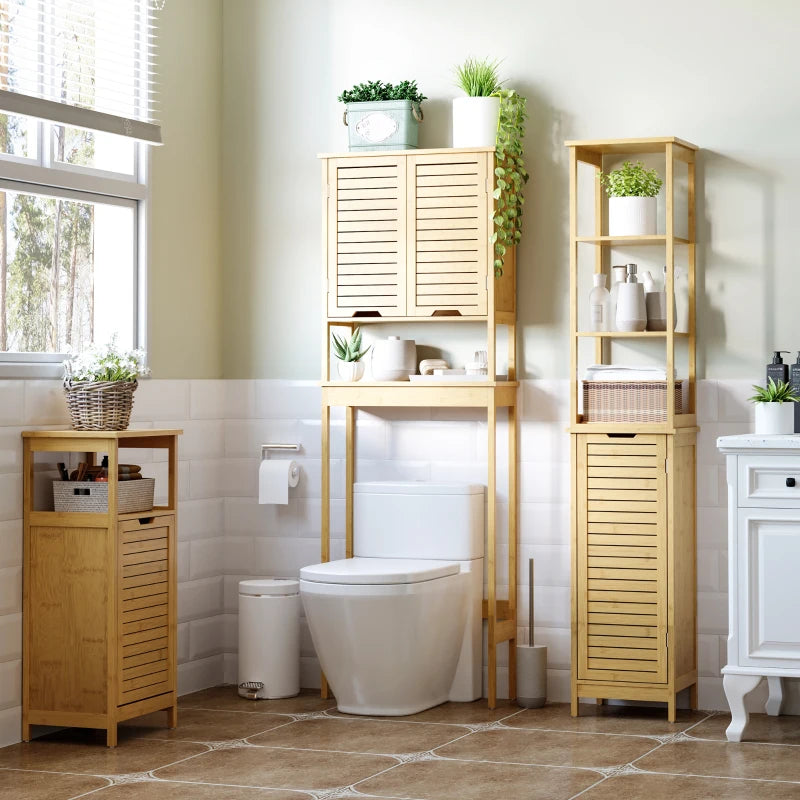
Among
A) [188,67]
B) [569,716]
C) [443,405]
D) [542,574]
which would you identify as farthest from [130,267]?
[569,716]

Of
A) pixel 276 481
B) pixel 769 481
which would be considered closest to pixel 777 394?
pixel 769 481

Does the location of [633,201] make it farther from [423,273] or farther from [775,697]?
[775,697]

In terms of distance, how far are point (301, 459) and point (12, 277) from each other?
142 cm

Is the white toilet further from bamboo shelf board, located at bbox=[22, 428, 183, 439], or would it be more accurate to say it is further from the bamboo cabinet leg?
bamboo shelf board, located at bbox=[22, 428, 183, 439]

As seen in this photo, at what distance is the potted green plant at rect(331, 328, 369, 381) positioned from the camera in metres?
5.12

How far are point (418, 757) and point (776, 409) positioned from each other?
5.30 ft

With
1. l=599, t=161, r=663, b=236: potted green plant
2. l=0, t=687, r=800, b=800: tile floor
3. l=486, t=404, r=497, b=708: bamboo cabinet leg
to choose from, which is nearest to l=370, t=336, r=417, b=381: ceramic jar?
l=486, t=404, r=497, b=708: bamboo cabinet leg

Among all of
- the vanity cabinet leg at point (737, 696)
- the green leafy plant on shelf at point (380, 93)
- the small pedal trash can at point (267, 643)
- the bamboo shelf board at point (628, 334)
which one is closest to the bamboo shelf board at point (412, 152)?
the green leafy plant on shelf at point (380, 93)

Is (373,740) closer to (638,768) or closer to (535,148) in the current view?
(638,768)

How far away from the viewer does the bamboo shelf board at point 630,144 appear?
4609 mm

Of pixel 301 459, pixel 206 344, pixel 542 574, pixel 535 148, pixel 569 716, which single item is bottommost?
pixel 569 716

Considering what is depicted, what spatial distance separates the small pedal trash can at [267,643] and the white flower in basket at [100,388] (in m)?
1.03

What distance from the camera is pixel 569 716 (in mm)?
4754

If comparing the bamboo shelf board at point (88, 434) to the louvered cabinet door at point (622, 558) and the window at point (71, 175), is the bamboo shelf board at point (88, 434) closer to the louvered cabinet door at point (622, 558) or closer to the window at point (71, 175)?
the window at point (71, 175)
